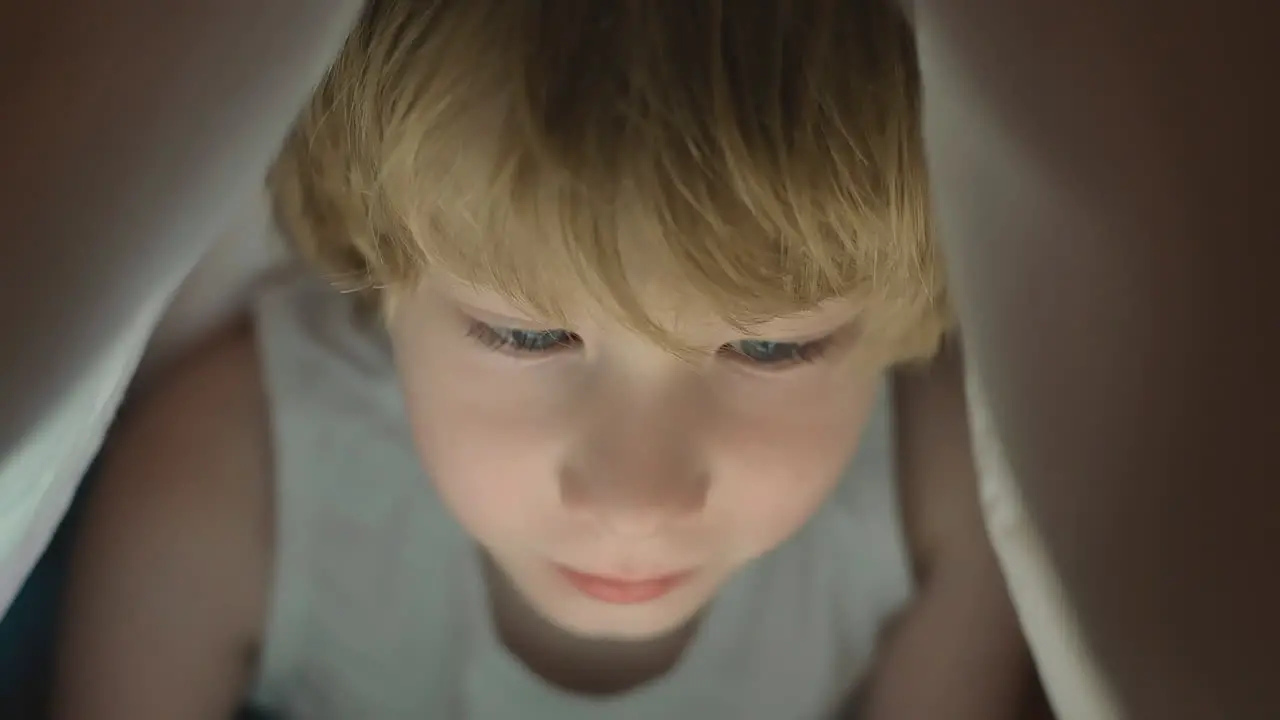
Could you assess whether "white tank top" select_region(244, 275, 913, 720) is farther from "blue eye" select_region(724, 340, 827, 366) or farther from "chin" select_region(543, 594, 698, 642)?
"blue eye" select_region(724, 340, 827, 366)

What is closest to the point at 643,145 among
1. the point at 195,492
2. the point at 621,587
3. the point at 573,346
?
the point at 573,346

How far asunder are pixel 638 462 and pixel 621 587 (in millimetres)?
124

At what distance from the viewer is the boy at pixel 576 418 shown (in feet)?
1.43

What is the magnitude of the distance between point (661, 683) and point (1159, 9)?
61 cm

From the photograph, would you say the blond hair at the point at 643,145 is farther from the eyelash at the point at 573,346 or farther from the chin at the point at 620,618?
the chin at the point at 620,618

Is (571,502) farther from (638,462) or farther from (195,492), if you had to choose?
(195,492)

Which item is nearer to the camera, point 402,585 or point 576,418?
point 576,418

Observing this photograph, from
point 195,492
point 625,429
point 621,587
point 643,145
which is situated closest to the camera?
point 643,145

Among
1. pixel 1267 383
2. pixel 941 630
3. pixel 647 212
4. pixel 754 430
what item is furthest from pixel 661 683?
pixel 1267 383

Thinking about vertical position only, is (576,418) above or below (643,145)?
below

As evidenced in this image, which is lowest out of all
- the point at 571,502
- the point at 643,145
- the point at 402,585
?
the point at 402,585

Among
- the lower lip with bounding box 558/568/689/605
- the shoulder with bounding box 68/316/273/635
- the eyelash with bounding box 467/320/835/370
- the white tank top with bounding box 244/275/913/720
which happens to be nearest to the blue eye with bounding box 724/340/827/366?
the eyelash with bounding box 467/320/835/370

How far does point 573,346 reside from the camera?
53cm

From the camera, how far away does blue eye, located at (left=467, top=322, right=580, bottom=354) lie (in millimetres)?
534
